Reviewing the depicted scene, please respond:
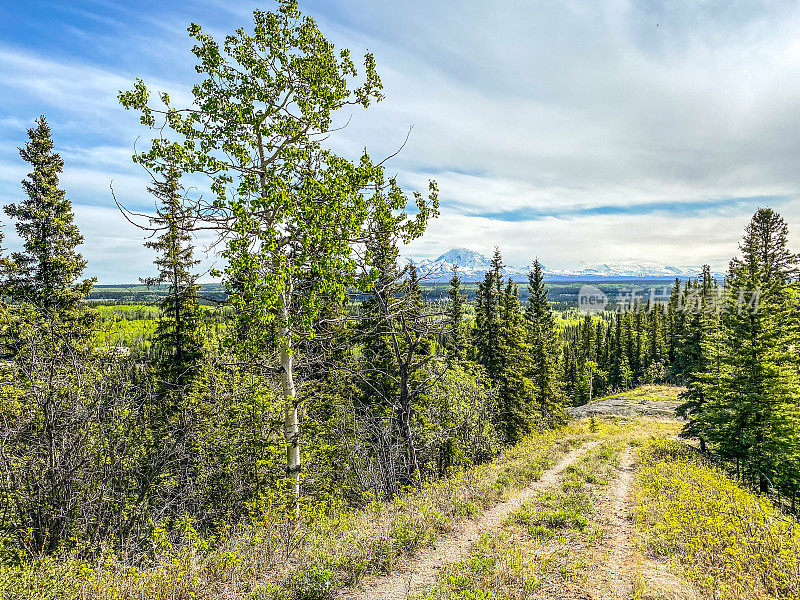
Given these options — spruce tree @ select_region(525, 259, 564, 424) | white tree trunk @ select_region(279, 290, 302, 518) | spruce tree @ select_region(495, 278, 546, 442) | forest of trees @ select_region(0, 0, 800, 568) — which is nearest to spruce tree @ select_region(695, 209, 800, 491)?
forest of trees @ select_region(0, 0, 800, 568)

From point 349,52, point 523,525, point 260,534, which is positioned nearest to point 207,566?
point 260,534

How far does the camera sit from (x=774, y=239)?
129 ft

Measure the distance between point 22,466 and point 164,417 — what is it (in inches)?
291

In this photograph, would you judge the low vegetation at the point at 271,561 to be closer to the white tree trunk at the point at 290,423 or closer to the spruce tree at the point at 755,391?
the white tree trunk at the point at 290,423

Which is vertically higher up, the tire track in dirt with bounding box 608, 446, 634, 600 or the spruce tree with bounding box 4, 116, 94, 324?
the spruce tree with bounding box 4, 116, 94, 324

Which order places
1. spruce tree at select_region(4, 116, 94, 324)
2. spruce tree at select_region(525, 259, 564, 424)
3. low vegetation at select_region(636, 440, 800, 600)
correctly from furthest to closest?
1. spruce tree at select_region(525, 259, 564, 424)
2. spruce tree at select_region(4, 116, 94, 324)
3. low vegetation at select_region(636, 440, 800, 600)

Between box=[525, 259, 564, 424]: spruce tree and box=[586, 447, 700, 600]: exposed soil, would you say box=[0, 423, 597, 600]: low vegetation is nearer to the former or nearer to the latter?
box=[586, 447, 700, 600]: exposed soil

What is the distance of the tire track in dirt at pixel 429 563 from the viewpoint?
551 centimetres

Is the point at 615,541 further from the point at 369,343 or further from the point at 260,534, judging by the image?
the point at 369,343

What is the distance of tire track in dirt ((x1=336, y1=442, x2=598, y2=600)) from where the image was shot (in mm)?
5507

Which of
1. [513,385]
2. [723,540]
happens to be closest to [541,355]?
[513,385]

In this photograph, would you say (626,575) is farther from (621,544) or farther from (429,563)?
(429,563)

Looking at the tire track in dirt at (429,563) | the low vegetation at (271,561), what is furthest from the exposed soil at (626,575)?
the low vegetation at (271,561)

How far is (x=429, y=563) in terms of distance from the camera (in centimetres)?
642
